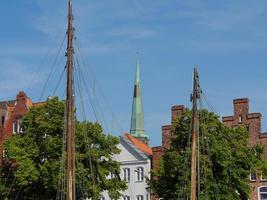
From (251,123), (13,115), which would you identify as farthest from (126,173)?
(251,123)

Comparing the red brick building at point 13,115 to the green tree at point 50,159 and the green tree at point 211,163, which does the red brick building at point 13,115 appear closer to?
the green tree at point 50,159

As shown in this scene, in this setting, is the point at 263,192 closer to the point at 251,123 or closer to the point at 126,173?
the point at 251,123

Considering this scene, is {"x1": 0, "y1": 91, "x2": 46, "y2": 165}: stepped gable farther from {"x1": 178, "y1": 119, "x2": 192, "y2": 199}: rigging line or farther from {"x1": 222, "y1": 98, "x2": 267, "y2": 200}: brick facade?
{"x1": 178, "y1": 119, "x2": 192, "y2": 199}: rigging line

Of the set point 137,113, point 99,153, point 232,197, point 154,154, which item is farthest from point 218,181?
point 137,113

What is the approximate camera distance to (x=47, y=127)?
6500 centimetres

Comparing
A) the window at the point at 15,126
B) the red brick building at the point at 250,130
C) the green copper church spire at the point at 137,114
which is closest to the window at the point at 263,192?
the red brick building at the point at 250,130

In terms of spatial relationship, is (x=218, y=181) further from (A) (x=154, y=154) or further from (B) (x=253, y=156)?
(A) (x=154, y=154)

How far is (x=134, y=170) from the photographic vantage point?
84250 mm

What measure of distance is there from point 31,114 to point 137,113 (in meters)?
73.0

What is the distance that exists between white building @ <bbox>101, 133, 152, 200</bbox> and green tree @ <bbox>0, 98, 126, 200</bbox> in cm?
1718

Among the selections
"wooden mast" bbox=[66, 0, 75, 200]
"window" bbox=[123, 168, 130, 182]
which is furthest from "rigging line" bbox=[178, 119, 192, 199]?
"window" bbox=[123, 168, 130, 182]

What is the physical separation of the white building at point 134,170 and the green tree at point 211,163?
743 inches

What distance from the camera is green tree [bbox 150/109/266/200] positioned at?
60.5 metres

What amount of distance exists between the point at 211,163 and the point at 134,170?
23977 millimetres
